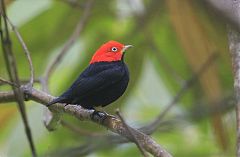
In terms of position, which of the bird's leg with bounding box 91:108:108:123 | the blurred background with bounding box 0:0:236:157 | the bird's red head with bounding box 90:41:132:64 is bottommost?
the blurred background with bounding box 0:0:236:157

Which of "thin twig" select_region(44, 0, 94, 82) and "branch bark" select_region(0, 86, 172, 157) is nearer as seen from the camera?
"branch bark" select_region(0, 86, 172, 157)

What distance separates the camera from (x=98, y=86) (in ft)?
Answer: 11.6

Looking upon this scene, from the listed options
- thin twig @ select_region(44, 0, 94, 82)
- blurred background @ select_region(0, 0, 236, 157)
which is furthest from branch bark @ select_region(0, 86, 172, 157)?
blurred background @ select_region(0, 0, 236, 157)

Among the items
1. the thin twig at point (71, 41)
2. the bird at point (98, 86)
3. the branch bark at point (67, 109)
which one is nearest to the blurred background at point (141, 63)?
the thin twig at point (71, 41)

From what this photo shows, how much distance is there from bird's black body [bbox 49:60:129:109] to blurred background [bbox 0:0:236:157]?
3.71ft

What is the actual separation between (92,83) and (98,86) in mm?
45

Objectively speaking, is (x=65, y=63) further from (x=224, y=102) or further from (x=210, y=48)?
(x=224, y=102)

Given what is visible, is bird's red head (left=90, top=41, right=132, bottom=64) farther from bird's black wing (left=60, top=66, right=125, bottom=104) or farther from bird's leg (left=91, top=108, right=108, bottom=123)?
bird's leg (left=91, top=108, right=108, bottom=123)

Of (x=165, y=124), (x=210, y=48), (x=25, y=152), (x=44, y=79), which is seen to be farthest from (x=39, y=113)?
(x=165, y=124)

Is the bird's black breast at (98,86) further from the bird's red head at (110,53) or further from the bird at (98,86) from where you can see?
the bird's red head at (110,53)

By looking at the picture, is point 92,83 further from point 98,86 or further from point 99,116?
point 99,116

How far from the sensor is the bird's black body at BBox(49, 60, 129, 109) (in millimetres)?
3472

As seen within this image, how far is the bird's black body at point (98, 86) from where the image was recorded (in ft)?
11.4

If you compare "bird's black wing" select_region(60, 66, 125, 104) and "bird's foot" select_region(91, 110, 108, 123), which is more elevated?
"bird's black wing" select_region(60, 66, 125, 104)
